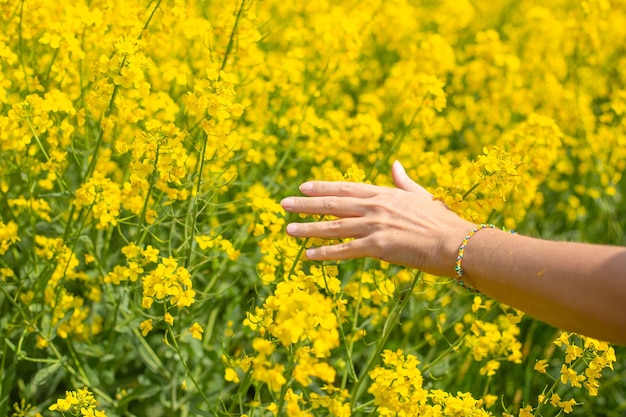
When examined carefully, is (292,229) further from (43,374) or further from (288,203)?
(43,374)

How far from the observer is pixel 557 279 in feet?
5.05

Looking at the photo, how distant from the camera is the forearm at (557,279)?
1.49 m

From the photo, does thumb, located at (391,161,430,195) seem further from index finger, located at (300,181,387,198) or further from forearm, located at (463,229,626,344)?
forearm, located at (463,229,626,344)

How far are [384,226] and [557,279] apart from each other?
0.42 metres

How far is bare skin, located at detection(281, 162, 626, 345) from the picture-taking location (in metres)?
1.50

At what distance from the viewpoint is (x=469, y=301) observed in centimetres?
335

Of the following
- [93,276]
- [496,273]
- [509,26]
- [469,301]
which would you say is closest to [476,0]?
[509,26]

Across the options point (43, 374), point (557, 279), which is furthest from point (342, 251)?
point (43, 374)

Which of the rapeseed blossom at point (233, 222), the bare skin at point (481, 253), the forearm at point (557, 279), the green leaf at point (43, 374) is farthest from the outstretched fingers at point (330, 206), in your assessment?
the green leaf at point (43, 374)

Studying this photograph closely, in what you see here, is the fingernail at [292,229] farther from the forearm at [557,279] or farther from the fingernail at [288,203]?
the forearm at [557,279]

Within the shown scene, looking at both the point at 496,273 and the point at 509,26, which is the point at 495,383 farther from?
the point at 509,26

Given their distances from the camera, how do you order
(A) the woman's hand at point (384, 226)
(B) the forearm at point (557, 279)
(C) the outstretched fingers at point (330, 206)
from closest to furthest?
(B) the forearm at point (557, 279) < (A) the woman's hand at point (384, 226) < (C) the outstretched fingers at point (330, 206)

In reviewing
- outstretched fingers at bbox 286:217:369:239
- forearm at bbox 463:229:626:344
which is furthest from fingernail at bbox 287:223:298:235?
forearm at bbox 463:229:626:344

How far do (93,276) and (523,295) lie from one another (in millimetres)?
1713
